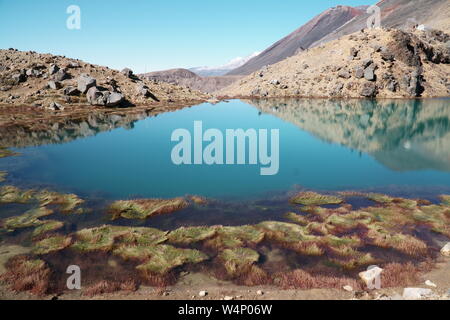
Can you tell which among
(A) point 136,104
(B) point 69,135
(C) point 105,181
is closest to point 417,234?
(C) point 105,181

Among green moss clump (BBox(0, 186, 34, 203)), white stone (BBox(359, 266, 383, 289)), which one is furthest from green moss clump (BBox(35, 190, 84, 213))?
white stone (BBox(359, 266, 383, 289))

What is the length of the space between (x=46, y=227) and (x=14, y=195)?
7530 mm

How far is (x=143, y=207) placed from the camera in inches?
771

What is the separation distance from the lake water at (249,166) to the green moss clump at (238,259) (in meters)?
7.74

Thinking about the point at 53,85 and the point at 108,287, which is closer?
the point at 108,287

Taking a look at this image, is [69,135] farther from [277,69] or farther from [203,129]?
[277,69]

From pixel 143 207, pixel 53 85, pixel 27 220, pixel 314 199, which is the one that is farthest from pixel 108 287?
pixel 53 85

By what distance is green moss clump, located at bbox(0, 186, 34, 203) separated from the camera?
20719 mm

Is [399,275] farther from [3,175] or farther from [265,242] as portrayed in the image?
[3,175]

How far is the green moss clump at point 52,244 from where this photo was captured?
14172 millimetres

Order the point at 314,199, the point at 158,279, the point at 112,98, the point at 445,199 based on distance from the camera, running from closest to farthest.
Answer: the point at 158,279, the point at 445,199, the point at 314,199, the point at 112,98

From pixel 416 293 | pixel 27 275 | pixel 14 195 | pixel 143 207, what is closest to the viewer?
pixel 416 293
